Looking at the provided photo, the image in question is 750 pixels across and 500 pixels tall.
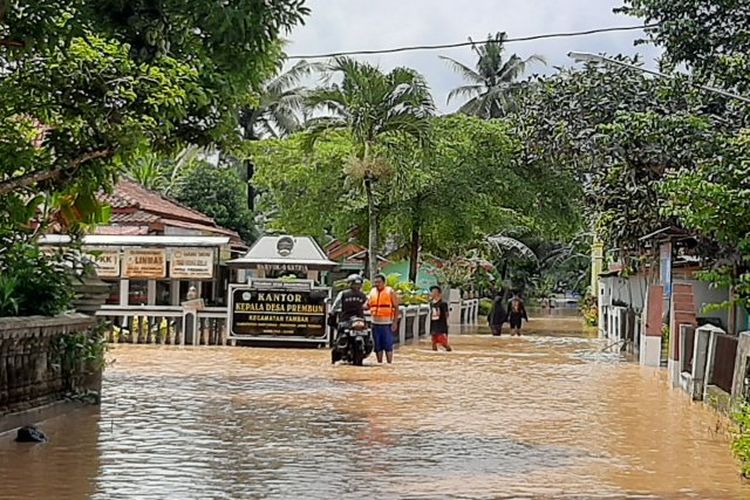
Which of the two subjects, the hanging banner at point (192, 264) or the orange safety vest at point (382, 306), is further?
the hanging banner at point (192, 264)

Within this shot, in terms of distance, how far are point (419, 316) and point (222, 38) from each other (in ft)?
78.2

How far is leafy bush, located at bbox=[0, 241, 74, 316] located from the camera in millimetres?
12250

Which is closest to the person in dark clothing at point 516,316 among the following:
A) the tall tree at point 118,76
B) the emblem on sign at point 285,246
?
the emblem on sign at point 285,246

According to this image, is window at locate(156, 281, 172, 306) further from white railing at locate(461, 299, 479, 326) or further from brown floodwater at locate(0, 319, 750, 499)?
white railing at locate(461, 299, 479, 326)

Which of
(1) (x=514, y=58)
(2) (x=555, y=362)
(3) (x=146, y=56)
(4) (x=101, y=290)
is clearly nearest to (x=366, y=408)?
(4) (x=101, y=290)

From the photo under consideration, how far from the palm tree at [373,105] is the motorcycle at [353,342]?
335 inches

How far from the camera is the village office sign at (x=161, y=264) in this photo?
26.2 metres

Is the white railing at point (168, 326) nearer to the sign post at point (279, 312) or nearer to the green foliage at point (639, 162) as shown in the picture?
the sign post at point (279, 312)

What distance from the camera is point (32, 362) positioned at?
39.4 ft

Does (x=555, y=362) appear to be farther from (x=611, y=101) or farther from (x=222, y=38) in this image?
(x=222, y=38)

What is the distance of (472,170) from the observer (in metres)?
34.0

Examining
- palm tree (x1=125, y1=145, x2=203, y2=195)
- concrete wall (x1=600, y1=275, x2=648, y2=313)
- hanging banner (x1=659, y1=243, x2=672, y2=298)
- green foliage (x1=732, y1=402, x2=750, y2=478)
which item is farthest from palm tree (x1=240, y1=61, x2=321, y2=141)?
green foliage (x1=732, y1=402, x2=750, y2=478)

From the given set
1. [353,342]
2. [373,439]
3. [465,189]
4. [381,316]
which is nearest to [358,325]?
[353,342]

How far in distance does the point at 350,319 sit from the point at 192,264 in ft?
22.8
